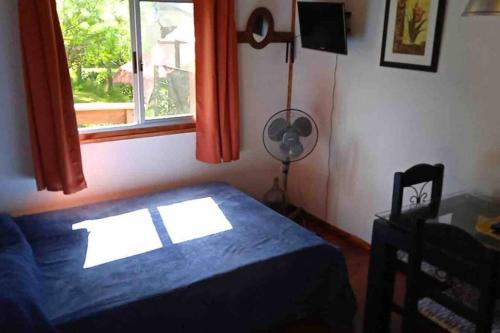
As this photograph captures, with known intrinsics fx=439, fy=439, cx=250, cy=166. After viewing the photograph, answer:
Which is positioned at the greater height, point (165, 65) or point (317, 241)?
point (165, 65)

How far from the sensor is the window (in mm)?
2830

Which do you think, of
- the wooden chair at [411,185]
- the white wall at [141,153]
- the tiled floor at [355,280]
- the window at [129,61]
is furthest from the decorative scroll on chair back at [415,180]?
the window at [129,61]

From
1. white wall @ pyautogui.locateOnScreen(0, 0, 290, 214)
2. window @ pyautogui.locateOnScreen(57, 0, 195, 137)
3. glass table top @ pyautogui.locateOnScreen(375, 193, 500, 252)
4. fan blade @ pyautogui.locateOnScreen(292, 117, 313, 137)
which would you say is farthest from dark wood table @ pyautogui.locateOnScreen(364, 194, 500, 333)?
window @ pyautogui.locateOnScreen(57, 0, 195, 137)

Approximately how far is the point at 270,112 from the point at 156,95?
A: 99cm

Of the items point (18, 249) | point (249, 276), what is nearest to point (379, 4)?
point (249, 276)

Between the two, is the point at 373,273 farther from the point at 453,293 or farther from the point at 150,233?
the point at 150,233

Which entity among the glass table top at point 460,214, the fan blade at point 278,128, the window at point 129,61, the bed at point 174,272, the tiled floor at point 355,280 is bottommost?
the tiled floor at point 355,280

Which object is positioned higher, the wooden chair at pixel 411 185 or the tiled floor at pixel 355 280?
the wooden chair at pixel 411 185

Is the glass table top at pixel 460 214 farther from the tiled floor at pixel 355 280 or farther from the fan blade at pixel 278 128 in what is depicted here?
the fan blade at pixel 278 128

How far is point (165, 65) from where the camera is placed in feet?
10.5

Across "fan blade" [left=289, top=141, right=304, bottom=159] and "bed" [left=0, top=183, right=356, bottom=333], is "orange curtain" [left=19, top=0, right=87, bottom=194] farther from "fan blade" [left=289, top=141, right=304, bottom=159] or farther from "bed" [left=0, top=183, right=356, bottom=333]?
"fan blade" [left=289, top=141, right=304, bottom=159]

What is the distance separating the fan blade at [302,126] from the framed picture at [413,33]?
25.8 inches

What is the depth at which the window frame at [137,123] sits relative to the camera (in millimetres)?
2949

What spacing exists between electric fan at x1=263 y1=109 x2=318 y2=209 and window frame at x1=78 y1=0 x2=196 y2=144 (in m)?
0.65
